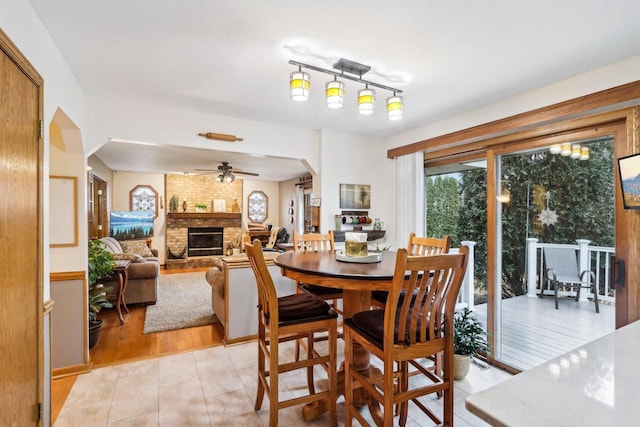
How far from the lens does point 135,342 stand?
3227 mm

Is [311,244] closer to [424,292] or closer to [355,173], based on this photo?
[355,173]

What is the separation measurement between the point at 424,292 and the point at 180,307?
12.7 ft

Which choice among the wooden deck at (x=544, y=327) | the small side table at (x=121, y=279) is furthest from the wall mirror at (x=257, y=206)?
the wooden deck at (x=544, y=327)

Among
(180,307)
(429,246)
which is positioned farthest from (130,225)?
(429,246)

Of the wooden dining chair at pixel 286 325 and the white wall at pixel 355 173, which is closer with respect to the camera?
the wooden dining chair at pixel 286 325

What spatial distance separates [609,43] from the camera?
188 centimetres

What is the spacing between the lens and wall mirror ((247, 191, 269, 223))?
9.12 m

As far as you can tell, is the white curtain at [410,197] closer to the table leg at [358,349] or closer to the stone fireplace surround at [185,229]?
the table leg at [358,349]

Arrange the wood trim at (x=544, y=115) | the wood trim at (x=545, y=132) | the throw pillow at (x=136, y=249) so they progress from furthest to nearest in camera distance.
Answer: the throw pillow at (x=136, y=249), the wood trim at (x=545, y=132), the wood trim at (x=544, y=115)

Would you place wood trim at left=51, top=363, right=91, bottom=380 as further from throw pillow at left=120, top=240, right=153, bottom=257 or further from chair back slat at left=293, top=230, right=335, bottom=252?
throw pillow at left=120, top=240, right=153, bottom=257

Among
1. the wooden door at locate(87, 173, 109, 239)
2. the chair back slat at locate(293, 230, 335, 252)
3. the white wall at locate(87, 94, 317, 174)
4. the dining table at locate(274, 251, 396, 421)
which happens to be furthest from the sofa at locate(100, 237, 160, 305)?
the dining table at locate(274, 251, 396, 421)

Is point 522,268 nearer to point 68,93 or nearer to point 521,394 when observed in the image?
point 521,394

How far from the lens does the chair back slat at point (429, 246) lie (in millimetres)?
2350

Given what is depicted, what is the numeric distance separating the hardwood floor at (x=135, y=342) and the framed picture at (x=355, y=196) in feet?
7.00
